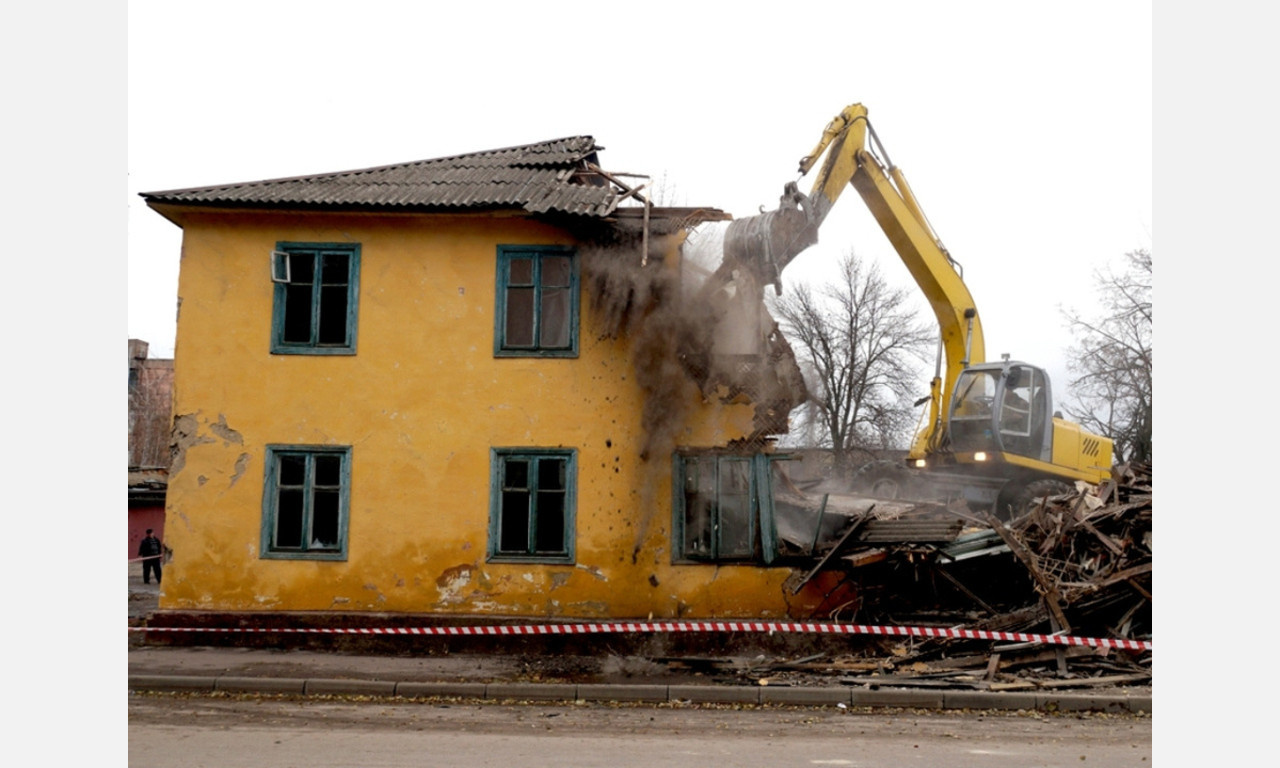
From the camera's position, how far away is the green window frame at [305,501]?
13.5 m

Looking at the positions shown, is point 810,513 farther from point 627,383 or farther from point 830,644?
point 627,383

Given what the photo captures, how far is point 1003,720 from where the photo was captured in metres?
9.48

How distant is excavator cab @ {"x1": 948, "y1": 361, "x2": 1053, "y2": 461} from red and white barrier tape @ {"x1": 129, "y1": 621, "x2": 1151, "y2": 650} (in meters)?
7.15

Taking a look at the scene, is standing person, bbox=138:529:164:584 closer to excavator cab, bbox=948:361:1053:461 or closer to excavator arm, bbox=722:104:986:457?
excavator arm, bbox=722:104:986:457

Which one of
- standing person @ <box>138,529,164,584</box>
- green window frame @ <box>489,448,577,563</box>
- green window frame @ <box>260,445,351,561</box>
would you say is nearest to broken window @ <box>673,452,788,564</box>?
green window frame @ <box>489,448,577,563</box>

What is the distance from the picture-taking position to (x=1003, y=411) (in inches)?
711

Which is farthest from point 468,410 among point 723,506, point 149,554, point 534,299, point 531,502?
point 149,554

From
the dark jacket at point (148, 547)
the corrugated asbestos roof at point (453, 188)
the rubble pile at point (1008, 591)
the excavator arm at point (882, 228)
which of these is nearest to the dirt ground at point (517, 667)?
the rubble pile at point (1008, 591)

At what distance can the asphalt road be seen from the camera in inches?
299

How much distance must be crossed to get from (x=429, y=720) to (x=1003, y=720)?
5.54m

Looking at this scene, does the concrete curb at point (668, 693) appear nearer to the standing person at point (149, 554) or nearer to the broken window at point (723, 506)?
the broken window at point (723, 506)

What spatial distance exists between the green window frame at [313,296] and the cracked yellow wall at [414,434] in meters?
0.15

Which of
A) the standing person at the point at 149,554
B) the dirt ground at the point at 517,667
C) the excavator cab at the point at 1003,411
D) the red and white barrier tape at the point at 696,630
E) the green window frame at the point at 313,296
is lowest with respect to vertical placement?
the standing person at the point at 149,554

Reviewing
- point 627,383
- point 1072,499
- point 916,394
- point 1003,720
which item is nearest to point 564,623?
point 627,383
